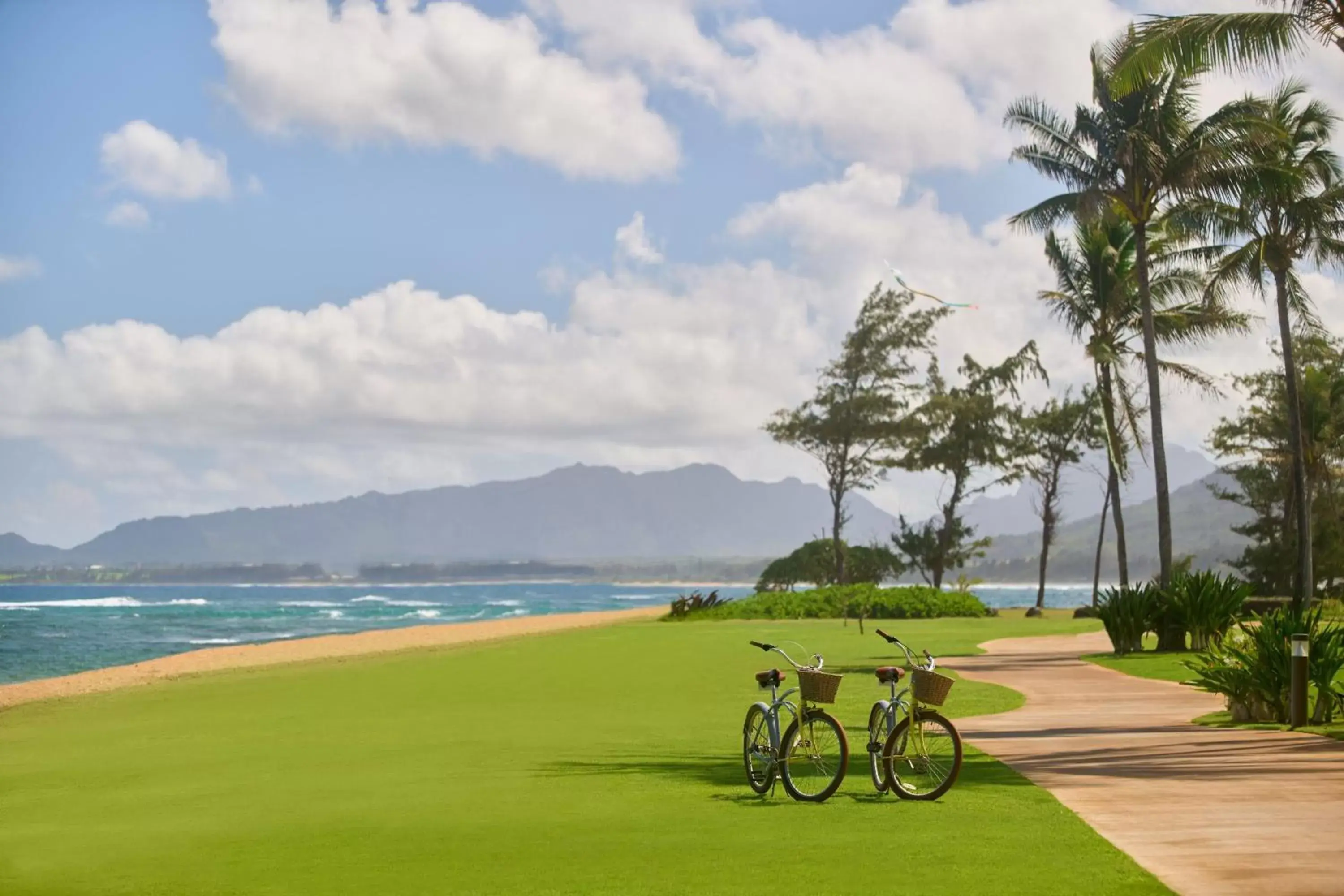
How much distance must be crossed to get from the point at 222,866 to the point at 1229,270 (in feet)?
103

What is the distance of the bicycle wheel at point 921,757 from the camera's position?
1065cm

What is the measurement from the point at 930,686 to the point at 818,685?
78cm

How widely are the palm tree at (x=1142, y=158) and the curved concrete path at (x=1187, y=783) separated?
13660 mm

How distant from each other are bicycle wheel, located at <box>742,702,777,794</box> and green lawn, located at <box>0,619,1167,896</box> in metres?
0.24

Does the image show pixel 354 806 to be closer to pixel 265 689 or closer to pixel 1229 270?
pixel 265 689

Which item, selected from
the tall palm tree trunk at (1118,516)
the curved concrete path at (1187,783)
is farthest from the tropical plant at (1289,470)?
the curved concrete path at (1187,783)

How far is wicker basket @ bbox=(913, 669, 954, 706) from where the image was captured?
33.2ft

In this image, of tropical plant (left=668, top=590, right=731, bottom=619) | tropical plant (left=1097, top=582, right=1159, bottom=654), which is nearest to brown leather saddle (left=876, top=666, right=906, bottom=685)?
tropical plant (left=1097, top=582, right=1159, bottom=654)

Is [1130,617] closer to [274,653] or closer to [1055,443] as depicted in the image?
[274,653]

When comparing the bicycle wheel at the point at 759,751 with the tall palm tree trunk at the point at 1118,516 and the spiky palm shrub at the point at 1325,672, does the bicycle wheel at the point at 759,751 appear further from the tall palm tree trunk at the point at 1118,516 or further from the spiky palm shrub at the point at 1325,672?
the tall palm tree trunk at the point at 1118,516

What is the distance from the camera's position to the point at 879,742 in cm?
1102

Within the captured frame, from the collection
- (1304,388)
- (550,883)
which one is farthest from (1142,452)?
(550,883)

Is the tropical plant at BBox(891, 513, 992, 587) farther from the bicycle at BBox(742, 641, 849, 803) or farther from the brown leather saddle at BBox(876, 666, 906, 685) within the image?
the brown leather saddle at BBox(876, 666, 906, 685)

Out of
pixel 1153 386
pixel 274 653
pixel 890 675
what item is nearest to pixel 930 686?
pixel 890 675
